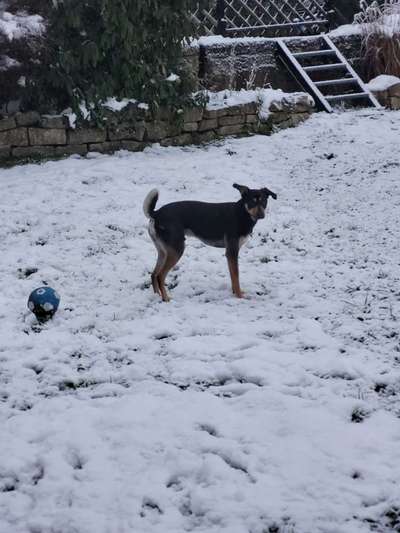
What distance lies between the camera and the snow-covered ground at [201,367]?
2.64 metres

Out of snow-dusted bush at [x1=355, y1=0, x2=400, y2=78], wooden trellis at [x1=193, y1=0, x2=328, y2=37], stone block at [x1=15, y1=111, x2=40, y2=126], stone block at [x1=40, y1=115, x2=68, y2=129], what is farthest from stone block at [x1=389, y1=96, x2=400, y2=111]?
stone block at [x1=15, y1=111, x2=40, y2=126]

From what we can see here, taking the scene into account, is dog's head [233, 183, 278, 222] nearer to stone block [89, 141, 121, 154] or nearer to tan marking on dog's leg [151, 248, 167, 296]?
tan marking on dog's leg [151, 248, 167, 296]

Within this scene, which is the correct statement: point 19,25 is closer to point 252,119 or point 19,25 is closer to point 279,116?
point 252,119

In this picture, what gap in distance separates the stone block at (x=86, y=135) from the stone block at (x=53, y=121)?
0.45ft

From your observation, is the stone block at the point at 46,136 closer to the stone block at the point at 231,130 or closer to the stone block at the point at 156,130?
the stone block at the point at 156,130

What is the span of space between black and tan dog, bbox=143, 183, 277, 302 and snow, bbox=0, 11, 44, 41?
424cm

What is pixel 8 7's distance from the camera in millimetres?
7652

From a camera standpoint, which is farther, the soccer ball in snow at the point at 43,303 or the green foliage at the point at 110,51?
the green foliage at the point at 110,51

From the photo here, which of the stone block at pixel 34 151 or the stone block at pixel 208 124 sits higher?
the stone block at pixel 208 124

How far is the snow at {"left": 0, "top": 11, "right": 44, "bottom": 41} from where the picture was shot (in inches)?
293

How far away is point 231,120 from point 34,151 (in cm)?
271

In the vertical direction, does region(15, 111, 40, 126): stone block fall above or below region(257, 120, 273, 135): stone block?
above

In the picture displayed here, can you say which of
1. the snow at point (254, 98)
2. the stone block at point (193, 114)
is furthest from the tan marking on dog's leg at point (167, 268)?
the snow at point (254, 98)

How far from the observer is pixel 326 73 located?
400 inches
